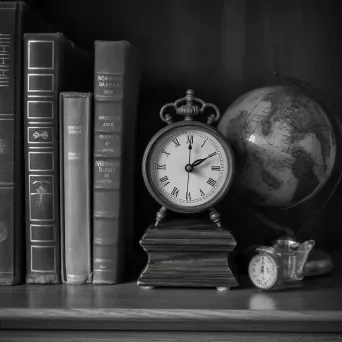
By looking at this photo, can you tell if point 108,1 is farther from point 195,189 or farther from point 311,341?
point 311,341

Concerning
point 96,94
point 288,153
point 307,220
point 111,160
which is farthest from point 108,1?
point 307,220

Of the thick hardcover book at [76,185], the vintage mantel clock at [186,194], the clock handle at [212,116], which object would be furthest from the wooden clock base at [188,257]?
the clock handle at [212,116]

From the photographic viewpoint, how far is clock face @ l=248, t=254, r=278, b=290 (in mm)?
1067

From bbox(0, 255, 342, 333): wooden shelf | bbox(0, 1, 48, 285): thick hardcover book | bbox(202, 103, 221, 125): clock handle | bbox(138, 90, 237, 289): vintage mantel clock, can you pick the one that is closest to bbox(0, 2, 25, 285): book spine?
bbox(0, 1, 48, 285): thick hardcover book

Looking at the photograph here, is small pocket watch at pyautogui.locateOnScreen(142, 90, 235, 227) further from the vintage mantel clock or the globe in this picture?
the globe

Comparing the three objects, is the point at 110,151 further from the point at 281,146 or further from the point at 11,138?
the point at 281,146

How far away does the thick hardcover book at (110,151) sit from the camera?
1113 mm

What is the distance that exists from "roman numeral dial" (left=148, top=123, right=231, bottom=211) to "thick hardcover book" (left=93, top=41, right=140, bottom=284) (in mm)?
77

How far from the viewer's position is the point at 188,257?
1.10 meters

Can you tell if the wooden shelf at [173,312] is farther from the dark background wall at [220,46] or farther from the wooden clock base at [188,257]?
the dark background wall at [220,46]

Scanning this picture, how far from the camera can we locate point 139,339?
97 cm

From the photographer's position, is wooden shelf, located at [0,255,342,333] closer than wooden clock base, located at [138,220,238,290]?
Yes

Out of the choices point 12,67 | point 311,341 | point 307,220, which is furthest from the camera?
point 307,220

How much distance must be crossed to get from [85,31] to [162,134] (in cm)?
50
